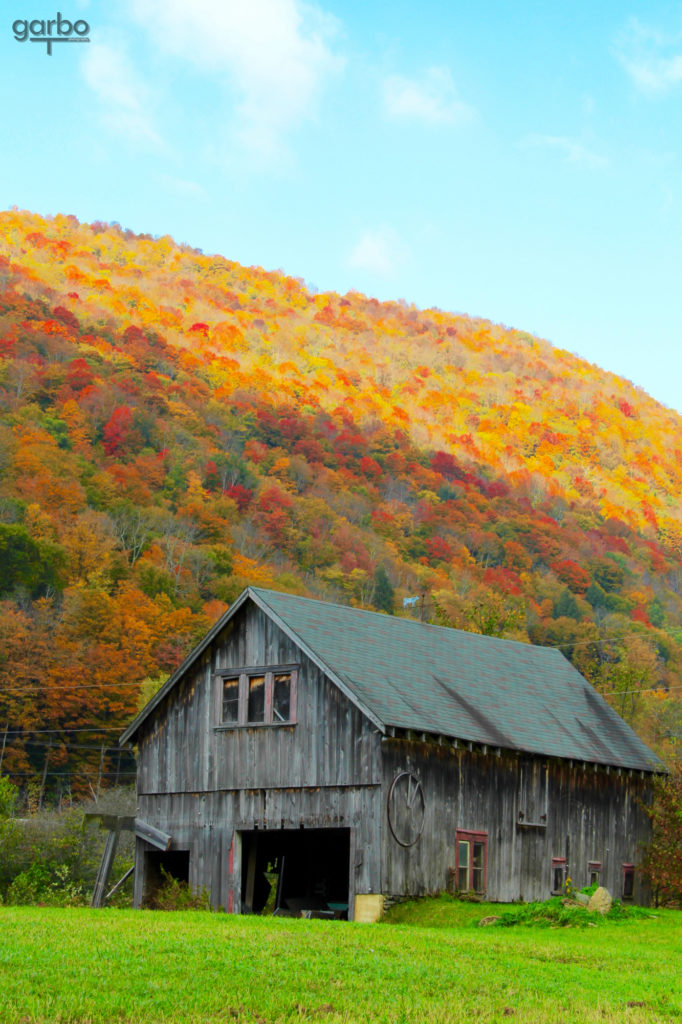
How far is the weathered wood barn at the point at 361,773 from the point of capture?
109 feet

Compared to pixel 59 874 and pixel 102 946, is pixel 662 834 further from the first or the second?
pixel 102 946

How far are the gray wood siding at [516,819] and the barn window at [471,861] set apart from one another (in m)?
0.23

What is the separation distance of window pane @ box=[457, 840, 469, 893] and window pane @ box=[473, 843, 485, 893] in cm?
39

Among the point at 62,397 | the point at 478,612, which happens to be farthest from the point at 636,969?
the point at 62,397

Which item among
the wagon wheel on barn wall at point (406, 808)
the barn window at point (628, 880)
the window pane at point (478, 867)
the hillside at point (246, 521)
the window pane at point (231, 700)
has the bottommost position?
the barn window at point (628, 880)

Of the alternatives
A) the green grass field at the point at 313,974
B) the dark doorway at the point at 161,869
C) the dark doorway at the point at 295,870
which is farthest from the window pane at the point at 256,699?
the green grass field at the point at 313,974

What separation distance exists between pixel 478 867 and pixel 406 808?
370cm

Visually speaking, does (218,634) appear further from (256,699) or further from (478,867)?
(478,867)

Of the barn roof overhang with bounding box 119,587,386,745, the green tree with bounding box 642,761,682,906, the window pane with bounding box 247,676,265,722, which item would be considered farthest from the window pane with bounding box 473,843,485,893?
the green tree with bounding box 642,761,682,906

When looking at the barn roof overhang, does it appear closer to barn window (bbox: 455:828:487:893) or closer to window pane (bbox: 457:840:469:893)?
barn window (bbox: 455:828:487:893)

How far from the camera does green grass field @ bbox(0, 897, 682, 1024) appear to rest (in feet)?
55.0

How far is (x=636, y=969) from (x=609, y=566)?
12255 centimetres

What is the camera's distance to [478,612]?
7000 centimetres

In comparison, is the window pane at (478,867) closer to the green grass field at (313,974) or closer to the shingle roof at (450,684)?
the shingle roof at (450,684)
